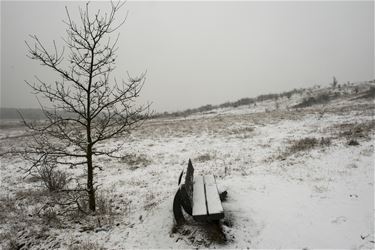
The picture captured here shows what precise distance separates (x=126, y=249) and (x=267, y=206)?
3.11 metres

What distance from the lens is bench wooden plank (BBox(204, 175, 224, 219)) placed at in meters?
4.09

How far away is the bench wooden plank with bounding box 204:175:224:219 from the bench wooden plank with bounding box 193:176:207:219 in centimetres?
9

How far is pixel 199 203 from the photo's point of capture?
4.57 meters

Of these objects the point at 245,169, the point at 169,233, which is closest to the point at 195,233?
the point at 169,233

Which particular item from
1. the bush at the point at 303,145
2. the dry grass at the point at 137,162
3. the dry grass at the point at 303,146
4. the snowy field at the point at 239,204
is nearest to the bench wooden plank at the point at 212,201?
the snowy field at the point at 239,204

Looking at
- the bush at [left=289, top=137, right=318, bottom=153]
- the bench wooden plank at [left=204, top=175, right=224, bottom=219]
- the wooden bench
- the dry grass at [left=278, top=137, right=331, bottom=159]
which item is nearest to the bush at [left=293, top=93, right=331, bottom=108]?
the bush at [left=289, top=137, right=318, bottom=153]

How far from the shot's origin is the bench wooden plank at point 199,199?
415cm

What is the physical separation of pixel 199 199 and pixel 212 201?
0.93 ft

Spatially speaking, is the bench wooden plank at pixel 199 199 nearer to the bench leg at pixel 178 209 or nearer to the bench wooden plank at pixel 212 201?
the bench wooden plank at pixel 212 201

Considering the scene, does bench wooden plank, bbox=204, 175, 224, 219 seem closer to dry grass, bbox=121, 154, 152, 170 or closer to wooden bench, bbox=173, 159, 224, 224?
wooden bench, bbox=173, 159, 224, 224

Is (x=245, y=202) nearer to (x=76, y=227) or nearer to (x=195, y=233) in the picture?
(x=195, y=233)

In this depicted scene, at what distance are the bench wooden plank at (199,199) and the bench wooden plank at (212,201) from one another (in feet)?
0.28

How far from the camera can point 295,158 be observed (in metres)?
8.56

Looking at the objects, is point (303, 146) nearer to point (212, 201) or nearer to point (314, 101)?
point (212, 201)
